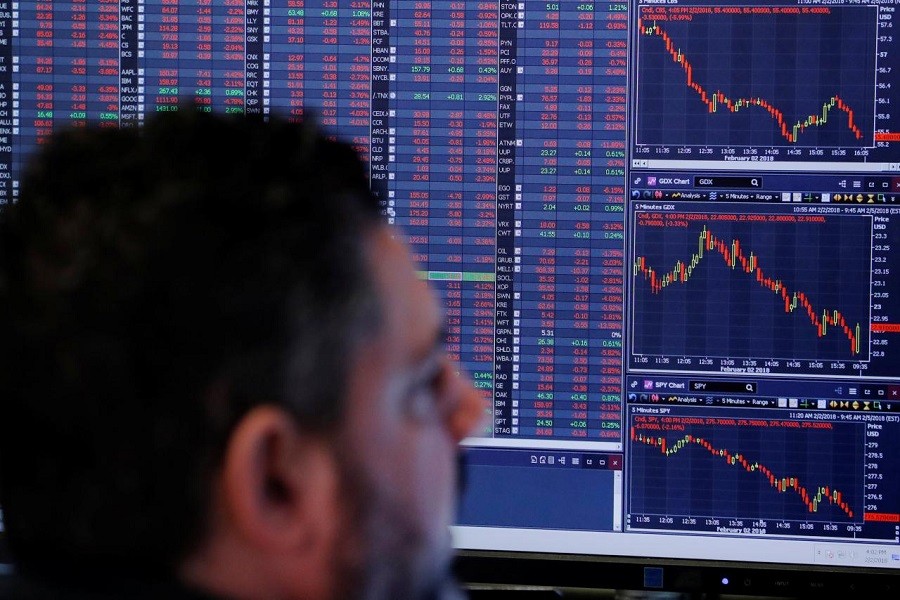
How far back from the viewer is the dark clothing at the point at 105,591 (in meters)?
0.49

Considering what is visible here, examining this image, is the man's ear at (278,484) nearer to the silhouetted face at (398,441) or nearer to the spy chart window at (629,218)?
the silhouetted face at (398,441)

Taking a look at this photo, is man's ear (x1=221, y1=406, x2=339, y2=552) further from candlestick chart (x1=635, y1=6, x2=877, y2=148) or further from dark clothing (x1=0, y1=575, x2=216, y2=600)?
candlestick chart (x1=635, y1=6, x2=877, y2=148)

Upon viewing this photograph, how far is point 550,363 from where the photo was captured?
1.02 m

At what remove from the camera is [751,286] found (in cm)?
99

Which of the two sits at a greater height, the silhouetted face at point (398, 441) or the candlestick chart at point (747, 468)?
the silhouetted face at point (398, 441)

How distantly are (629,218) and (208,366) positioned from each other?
0.61 metres

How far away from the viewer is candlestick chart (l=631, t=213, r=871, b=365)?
978 millimetres

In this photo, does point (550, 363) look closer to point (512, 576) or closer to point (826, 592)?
point (512, 576)

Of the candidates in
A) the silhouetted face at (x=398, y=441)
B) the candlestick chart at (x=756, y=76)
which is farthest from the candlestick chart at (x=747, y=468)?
the silhouetted face at (x=398, y=441)

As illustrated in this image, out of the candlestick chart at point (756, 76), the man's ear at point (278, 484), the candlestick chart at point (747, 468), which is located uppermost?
the candlestick chart at point (756, 76)

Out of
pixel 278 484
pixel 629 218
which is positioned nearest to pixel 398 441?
pixel 278 484

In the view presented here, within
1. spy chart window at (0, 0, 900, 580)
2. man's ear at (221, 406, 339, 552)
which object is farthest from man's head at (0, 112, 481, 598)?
spy chart window at (0, 0, 900, 580)

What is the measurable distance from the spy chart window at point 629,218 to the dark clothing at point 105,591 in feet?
1.80

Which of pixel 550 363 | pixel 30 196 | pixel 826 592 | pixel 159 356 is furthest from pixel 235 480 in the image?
pixel 826 592
